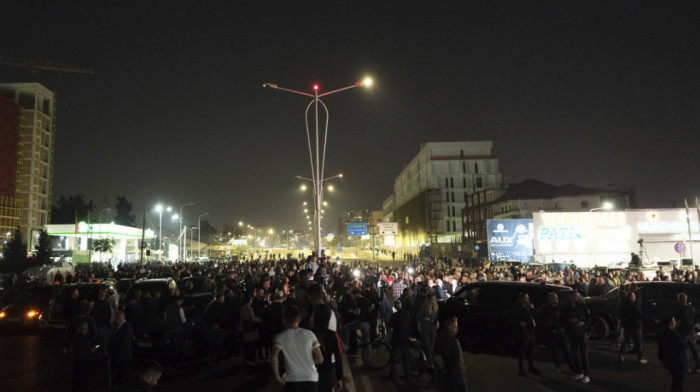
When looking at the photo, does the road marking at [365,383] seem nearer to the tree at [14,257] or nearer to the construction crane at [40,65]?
the tree at [14,257]

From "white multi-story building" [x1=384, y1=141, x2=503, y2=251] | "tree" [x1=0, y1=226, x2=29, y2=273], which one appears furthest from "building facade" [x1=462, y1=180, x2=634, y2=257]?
"tree" [x1=0, y1=226, x2=29, y2=273]

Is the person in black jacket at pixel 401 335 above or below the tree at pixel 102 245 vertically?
below

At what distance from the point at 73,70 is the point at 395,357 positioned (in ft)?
451

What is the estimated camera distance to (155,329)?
9.87 meters

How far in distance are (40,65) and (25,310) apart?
12921cm

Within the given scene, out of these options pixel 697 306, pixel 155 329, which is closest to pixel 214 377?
pixel 155 329

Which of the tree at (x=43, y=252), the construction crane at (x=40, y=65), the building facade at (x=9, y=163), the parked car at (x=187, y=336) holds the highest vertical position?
the construction crane at (x=40, y=65)

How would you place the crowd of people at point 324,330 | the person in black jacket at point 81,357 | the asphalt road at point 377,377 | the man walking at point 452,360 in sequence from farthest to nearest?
the asphalt road at point 377,377 → the person in black jacket at point 81,357 → the man walking at point 452,360 → the crowd of people at point 324,330

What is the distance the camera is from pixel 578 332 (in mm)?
8484

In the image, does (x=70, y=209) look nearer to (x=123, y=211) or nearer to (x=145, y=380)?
(x=123, y=211)

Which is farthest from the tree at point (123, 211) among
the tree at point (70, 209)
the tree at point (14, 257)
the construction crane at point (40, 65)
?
the tree at point (14, 257)

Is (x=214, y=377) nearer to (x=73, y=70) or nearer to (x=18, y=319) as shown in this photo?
(x=18, y=319)

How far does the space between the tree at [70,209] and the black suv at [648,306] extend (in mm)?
118673

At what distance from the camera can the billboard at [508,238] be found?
33.8 metres
